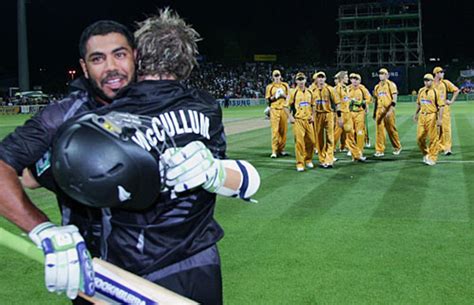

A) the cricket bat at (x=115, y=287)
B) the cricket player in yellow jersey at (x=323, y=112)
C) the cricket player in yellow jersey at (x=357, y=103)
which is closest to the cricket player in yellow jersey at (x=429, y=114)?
the cricket player in yellow jersey at (x=357, y=103)

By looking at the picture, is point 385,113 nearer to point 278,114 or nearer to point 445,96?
point 445,96

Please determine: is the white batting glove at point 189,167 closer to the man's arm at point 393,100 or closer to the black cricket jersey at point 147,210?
the black cricket jersey at point 147,210

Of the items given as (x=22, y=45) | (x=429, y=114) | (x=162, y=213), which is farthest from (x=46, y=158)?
(x=22, y=45)

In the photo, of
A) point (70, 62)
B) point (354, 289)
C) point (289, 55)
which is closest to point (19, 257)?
point (354, 289)

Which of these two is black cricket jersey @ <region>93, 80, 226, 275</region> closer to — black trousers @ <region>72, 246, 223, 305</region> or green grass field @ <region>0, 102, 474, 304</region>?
black trousers @ <region>72, 246, 223, 305</region>

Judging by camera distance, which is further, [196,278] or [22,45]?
[22,45]

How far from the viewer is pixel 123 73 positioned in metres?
2.63

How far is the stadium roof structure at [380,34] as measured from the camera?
64062 millimetres

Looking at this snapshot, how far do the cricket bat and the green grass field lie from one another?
3.07 m

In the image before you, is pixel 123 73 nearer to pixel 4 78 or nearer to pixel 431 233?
pixel 431 233

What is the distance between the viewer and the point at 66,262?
2025mm

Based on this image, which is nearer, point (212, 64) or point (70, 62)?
point (70, 62)

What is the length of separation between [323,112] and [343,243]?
753cm

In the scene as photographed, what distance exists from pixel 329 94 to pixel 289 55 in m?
69.1
